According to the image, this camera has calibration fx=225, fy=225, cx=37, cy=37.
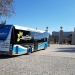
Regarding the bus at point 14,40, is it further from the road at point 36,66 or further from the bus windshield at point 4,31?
the road at point 36,66

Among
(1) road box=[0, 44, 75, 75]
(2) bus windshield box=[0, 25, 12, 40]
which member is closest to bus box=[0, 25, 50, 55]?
(2) bus windshield box=[0, 25, 12, 40]

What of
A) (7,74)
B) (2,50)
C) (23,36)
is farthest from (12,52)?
(7,74)

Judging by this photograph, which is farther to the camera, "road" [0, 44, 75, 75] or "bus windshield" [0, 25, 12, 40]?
"bus windshield" [0, 25, 12, 40]

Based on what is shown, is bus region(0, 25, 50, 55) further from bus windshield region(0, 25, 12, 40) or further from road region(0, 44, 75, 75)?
road region(0, 44, 75, 75)

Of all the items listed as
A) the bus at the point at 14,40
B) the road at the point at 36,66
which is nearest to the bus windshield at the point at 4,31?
the bus at the point at 14,40

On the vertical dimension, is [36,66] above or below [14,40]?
below

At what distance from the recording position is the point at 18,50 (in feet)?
68.6

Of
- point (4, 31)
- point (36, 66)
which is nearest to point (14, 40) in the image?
point (4, 31)

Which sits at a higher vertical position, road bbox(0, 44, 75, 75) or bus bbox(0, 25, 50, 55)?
bus bbox(0, 25, 50, 55)

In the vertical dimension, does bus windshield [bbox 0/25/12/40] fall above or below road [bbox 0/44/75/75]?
above

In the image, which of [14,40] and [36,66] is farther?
[14,40]

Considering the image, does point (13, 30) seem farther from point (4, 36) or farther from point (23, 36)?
point (23, 36)

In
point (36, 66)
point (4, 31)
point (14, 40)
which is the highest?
point (4, 31)

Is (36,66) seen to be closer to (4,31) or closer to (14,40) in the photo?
(14,40)
